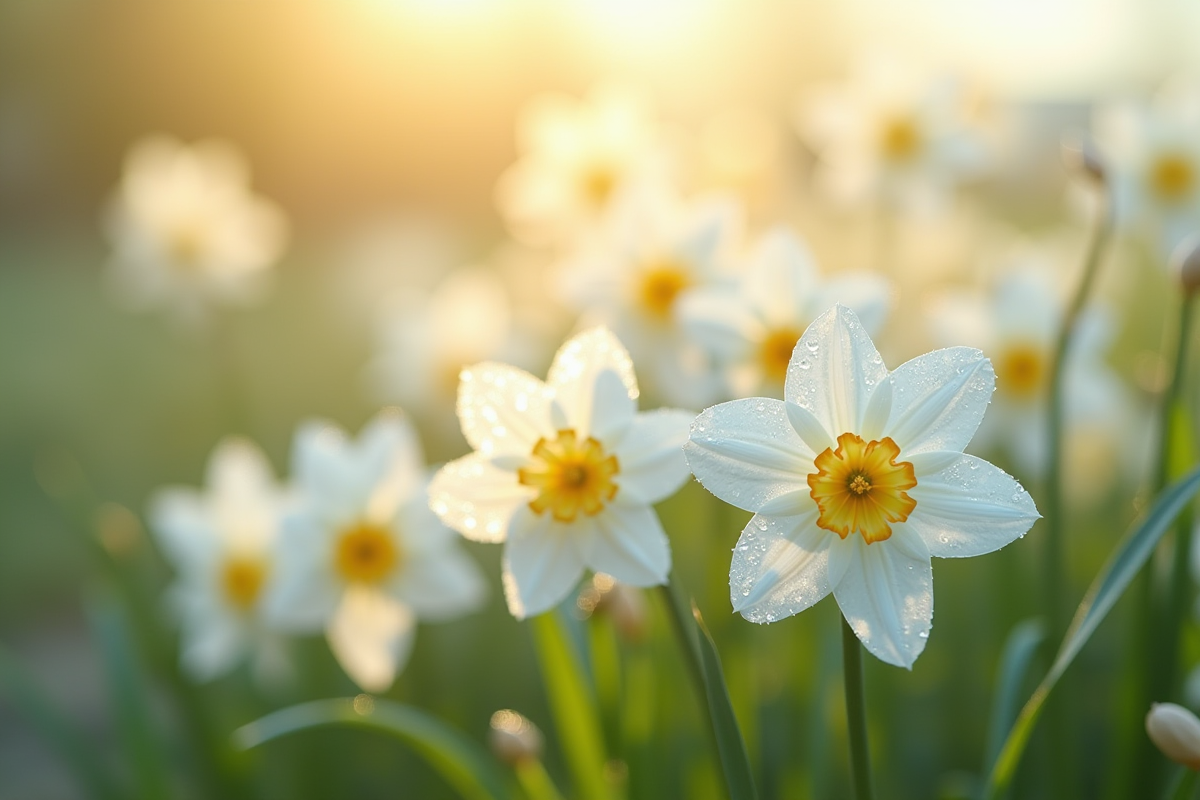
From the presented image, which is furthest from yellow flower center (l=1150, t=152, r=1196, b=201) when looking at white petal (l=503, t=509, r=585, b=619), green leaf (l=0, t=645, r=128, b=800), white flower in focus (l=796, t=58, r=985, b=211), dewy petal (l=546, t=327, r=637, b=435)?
green leaf (l=0, t=645, r=128, b=800)

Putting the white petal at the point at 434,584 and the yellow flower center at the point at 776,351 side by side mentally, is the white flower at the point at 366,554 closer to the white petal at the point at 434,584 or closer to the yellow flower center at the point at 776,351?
the white petal at the point at 434,584

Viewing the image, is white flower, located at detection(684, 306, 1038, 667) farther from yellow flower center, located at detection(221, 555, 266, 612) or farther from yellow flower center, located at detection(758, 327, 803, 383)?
yellow flower center, located at detection(221, 555, 266, 612)

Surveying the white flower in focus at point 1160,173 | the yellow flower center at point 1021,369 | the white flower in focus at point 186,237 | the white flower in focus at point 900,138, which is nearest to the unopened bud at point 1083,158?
the yellow flower center at point 1021,369

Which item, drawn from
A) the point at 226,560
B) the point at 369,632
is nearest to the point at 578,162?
the point at 226,560

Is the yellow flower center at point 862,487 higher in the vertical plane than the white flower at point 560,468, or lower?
lower

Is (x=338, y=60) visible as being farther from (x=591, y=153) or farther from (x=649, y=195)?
(x=649, y=195)
